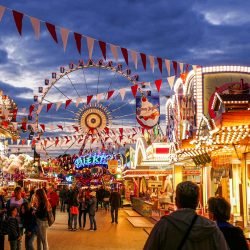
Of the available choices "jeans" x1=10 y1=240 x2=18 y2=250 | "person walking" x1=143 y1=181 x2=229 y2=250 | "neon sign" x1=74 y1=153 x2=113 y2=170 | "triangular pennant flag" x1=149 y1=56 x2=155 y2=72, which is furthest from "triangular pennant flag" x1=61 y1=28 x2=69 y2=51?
"neon sign" x1=74 y1=153 x2=113 y2=170

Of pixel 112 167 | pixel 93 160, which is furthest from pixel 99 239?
pixel 93 160

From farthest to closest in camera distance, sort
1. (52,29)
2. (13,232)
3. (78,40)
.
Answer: (78,40)
(52,29)
(13,232)

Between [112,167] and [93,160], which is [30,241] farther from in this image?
[93,160]

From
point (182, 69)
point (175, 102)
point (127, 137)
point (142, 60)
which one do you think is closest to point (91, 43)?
point (142, 60)

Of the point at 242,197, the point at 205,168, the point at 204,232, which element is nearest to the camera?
the point at 204,232

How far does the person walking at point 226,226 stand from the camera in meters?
4.70

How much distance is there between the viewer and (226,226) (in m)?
4.80

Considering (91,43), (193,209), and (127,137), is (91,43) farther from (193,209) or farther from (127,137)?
(127,137)

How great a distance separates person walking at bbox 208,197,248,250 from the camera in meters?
4.70

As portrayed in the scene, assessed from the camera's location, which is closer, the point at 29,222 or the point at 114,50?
the point at 29,222

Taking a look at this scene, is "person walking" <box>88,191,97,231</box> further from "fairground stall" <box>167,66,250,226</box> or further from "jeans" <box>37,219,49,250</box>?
"jeans" <box>37,219,49,250</box>

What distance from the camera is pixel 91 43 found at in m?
14.8

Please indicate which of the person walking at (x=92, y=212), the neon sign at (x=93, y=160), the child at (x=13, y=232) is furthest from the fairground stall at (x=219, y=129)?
the neon sign at (x=93, y=160)

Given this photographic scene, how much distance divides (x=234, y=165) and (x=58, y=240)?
5584 mm
